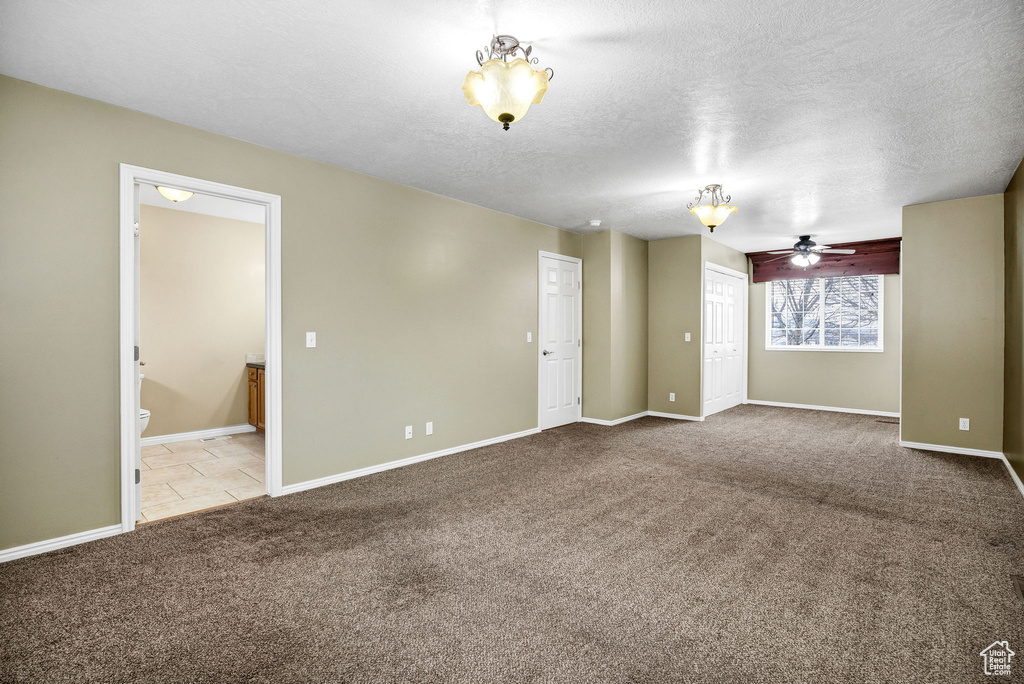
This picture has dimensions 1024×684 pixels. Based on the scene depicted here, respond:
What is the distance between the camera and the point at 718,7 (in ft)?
6.63

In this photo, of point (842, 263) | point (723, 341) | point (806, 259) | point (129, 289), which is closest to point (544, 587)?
point (129, 289)

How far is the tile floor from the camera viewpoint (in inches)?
137

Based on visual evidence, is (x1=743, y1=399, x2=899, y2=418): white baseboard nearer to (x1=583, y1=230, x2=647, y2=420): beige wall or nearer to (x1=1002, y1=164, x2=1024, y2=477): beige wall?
(x1=1002, y1=164, x2=1024, y2=477): beige wall

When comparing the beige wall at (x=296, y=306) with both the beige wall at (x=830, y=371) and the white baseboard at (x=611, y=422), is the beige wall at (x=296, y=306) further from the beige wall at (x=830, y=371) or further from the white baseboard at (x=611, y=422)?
the beige wall at (x=830, y=371)

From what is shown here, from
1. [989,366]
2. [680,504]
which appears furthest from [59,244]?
[989,366]

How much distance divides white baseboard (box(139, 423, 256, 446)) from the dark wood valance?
8.05 metres

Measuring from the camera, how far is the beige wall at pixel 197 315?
525 cm

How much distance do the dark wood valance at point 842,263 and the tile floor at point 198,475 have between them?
7863 mm

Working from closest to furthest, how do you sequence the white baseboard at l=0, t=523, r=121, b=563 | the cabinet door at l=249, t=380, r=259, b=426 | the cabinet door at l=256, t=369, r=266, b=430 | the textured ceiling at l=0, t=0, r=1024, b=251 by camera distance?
1. the textured ceiling at l=0, t=0, r=1024, b=251
2. the white baseboard at l=0, t=523, r=121, b=563
3. the cabinet door at l=256, t=369, r=266, b=430
4. the cabinet door at l=249, t=380, r=259, b=426

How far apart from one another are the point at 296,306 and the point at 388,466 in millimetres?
1600

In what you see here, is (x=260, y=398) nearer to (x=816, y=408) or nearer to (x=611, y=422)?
(x=611, y=422)

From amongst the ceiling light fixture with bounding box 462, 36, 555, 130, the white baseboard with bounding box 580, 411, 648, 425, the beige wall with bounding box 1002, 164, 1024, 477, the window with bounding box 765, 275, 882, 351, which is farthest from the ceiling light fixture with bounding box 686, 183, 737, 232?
the window with bounding box 765, 275, 882, 351

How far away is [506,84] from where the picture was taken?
2154mm

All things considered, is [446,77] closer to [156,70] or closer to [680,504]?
[156,70]
